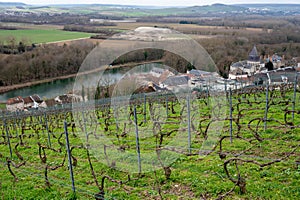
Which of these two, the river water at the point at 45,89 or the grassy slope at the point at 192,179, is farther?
the river water at the point at 45,89

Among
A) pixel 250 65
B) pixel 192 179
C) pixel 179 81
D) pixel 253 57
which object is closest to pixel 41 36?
pixel 253 57

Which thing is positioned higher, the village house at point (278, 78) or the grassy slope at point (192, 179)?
the grassy slope at point (192, 179)

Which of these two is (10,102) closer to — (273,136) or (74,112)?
(74,112)

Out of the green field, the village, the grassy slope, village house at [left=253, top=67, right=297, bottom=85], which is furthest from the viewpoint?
the green field

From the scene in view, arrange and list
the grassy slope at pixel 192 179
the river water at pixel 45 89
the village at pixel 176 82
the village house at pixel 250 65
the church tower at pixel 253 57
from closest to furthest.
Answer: the grassy slope at pixel 192 179, the village at pixel 176 82, the village house at pixel 250 65, the river water at pixel 45 89, the church tower at pixel 253 57

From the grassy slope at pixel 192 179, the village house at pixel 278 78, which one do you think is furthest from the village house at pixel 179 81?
the grassy slope at pixel 192 179

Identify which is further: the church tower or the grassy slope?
the church tower

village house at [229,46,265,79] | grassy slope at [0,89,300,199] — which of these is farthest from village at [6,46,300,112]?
grassy slope at [0,89,300,199]

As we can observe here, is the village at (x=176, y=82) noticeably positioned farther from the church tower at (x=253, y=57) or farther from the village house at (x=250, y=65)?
the church tower at (x=253, y=57)

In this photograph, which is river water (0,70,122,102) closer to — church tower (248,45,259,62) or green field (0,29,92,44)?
green field (0,29,92,44)

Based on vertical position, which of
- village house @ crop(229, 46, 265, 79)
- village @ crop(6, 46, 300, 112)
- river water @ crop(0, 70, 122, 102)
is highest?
village @ crop(6, 46, 300, 112)

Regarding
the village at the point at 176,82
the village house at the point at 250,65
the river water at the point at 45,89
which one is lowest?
the river water at the point at 45,89

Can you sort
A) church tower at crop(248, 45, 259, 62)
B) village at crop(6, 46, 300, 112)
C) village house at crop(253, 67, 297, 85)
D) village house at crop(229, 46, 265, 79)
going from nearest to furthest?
village at crop(6, 46, 300, 112), village house at crop(253, 67, 297, 85), village house at crop(229, 46, 265, 79), church tower at crop(248, 45, 259, 62)

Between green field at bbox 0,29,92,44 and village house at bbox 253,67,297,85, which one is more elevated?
green field at bbox 0,29,92,44
